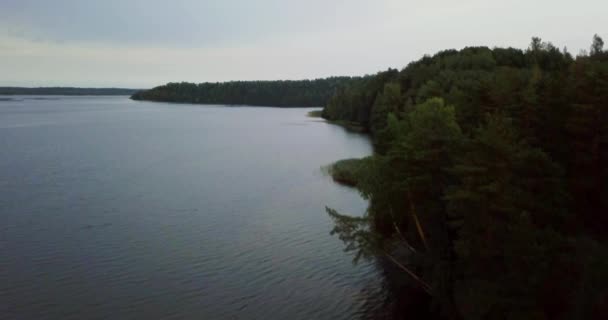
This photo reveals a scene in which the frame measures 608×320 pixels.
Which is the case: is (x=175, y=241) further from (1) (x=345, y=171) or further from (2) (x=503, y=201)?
(1) (x=345, y=171)

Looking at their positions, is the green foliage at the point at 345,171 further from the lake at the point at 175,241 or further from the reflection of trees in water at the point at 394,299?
the reflection of trees in water at the point at 394,299

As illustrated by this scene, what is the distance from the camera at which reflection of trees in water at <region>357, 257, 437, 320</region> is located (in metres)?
24.4

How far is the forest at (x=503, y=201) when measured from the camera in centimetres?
1798

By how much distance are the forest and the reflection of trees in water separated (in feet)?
1.70

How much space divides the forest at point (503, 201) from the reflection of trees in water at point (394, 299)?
1.70ft

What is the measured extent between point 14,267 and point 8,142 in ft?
193

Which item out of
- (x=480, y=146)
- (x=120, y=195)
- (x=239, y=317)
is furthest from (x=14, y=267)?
(x=480, y=146)

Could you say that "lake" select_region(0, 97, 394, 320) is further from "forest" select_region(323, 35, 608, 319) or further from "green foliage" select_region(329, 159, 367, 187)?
"forest" select_region(323, 35, 608, 319)

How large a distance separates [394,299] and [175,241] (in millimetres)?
14357

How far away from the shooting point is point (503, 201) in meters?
19.0

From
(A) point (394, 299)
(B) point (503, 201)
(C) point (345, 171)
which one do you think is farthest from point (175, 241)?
(C) point (345, 171)

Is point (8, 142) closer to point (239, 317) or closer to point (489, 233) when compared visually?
point (239, 317)

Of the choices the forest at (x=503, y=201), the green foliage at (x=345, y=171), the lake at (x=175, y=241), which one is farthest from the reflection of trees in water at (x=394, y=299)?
the green foliage at (x=345, y=171)

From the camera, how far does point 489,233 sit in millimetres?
19203
